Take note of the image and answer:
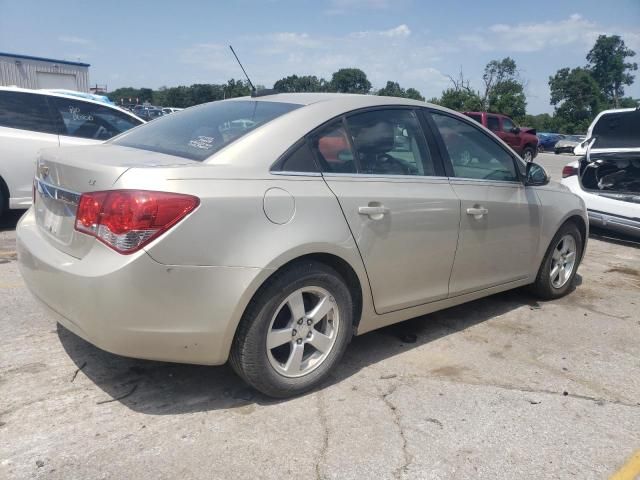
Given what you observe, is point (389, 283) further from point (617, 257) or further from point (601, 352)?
point (617, 257)

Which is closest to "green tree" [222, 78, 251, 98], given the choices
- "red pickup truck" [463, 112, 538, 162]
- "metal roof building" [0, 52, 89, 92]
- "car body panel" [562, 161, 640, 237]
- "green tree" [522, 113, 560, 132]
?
"car body panel" [562, 161, 640, 237]

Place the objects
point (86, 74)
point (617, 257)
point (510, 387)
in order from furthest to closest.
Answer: point (86, 74)
point (617, 257)
point (510, 387)

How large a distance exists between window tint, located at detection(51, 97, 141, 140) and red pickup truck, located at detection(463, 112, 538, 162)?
54.8 ft

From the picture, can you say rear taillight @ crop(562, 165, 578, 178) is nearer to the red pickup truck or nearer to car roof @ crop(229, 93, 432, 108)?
car roof @ crop(229, 93, 432, 108)

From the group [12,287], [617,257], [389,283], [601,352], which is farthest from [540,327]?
[12,287]

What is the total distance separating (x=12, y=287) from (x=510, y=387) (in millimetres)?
3730

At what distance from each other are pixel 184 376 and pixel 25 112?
4.81m

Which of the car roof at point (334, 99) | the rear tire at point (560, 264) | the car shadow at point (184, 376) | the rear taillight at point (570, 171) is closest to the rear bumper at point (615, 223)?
the rear taillight at point (570, 171)

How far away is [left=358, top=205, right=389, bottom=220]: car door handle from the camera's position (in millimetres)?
3131

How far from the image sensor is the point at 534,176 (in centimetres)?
443

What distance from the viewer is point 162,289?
2.49 meters

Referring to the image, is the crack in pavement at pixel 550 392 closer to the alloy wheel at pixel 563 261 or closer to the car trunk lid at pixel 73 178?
the alloy wheel at pixel 563 261

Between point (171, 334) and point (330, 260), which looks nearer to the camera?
point (171, 334)

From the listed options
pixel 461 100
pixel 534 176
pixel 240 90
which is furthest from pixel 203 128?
pixel 461 100
